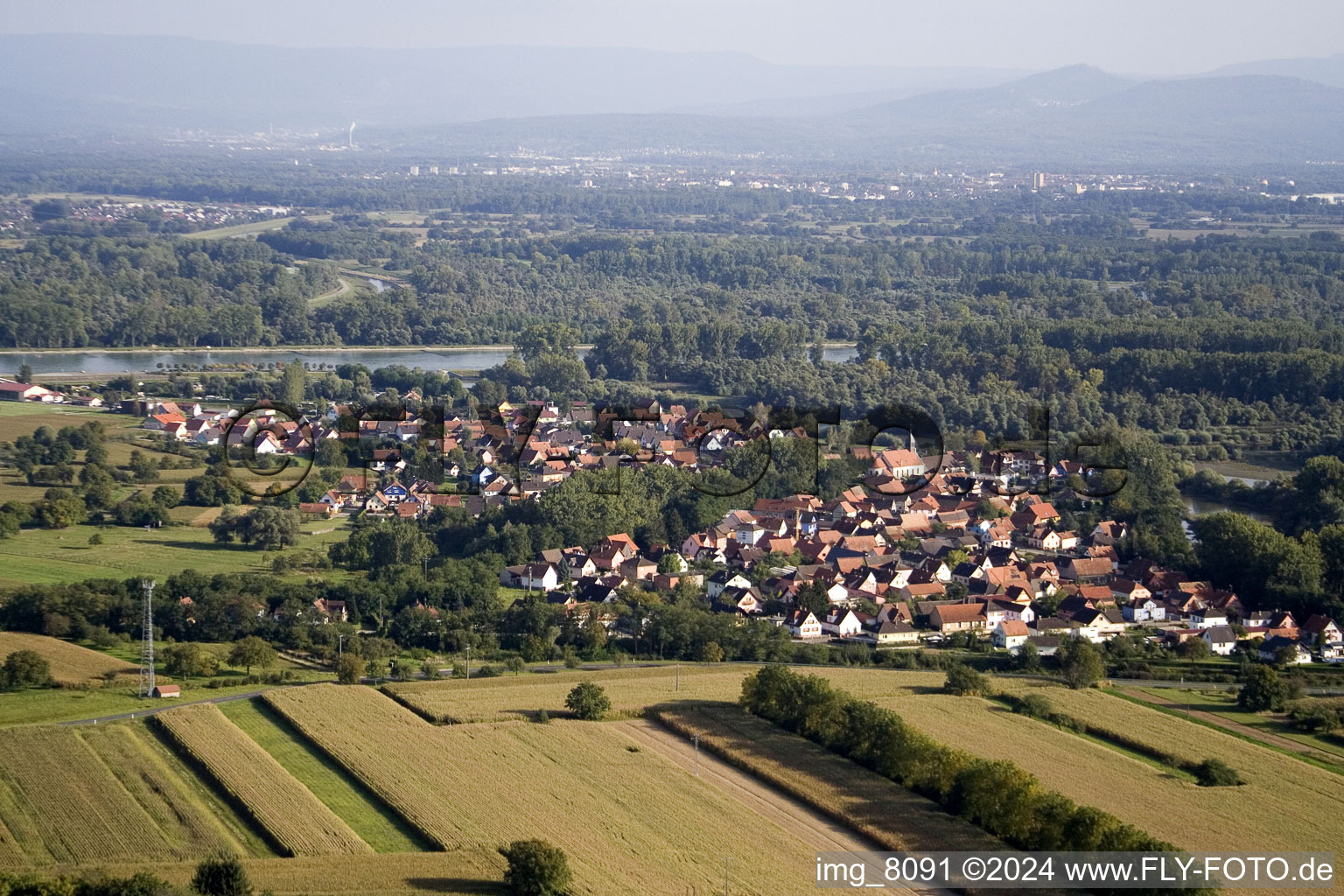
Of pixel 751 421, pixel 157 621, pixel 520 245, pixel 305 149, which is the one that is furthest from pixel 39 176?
pixel 157 621

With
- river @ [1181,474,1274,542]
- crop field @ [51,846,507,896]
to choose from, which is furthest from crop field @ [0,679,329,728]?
river @ [1181,474,1274,542]

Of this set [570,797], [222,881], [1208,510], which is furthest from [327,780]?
[1208,510]

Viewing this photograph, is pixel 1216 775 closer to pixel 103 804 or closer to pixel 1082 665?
pixel 1082 665

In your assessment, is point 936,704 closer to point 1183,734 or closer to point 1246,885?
point 1183,734

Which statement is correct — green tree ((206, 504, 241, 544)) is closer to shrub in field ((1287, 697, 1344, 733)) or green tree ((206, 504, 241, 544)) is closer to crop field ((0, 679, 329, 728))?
crop field ((0, 679, 329, 728))

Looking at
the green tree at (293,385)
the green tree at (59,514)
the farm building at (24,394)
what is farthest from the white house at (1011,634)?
the farm building at (24,394)

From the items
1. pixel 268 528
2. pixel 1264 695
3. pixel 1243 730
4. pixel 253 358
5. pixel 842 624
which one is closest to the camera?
pixel 1243 730
